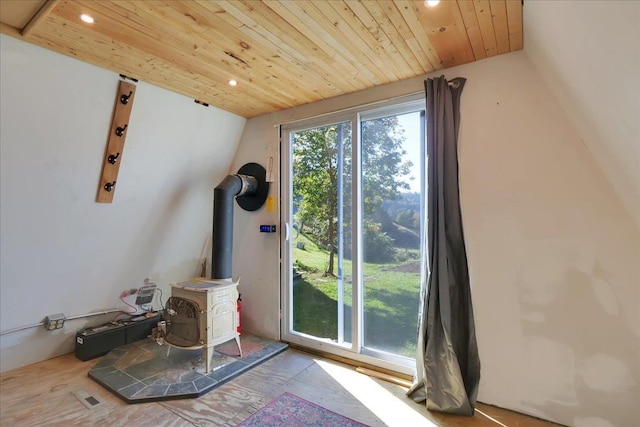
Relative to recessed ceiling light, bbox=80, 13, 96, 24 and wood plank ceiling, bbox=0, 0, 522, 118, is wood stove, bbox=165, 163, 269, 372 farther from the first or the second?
recessed ceiling light, bbox=80, 13, 96, 24

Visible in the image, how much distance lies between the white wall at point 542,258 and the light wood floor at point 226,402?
1.07 ft

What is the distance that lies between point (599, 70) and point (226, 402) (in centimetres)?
289

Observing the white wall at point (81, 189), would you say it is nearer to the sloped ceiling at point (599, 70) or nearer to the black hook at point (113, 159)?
the black hook at point (113, 159)

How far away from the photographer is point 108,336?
2934 mm

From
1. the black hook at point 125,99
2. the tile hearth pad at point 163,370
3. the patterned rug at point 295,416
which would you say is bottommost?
the patterned rug at point 295,416

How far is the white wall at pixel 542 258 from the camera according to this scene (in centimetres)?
182

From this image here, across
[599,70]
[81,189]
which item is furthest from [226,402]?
[599,70]

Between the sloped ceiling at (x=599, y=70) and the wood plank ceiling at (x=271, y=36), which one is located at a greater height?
the wood plank ceiling at (x=271, y=36)

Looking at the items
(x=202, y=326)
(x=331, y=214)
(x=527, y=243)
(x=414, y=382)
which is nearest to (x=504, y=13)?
(x=527, y=243)

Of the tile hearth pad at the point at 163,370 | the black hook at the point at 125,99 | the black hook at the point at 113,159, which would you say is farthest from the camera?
the black hook at the point at 113,159

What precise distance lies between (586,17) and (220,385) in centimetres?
306

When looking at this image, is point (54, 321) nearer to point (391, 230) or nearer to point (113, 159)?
point (113, 159)

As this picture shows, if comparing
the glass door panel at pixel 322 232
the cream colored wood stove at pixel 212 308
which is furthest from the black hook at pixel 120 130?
the glass door panel at pixel 322 232

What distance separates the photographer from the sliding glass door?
2.62 m
